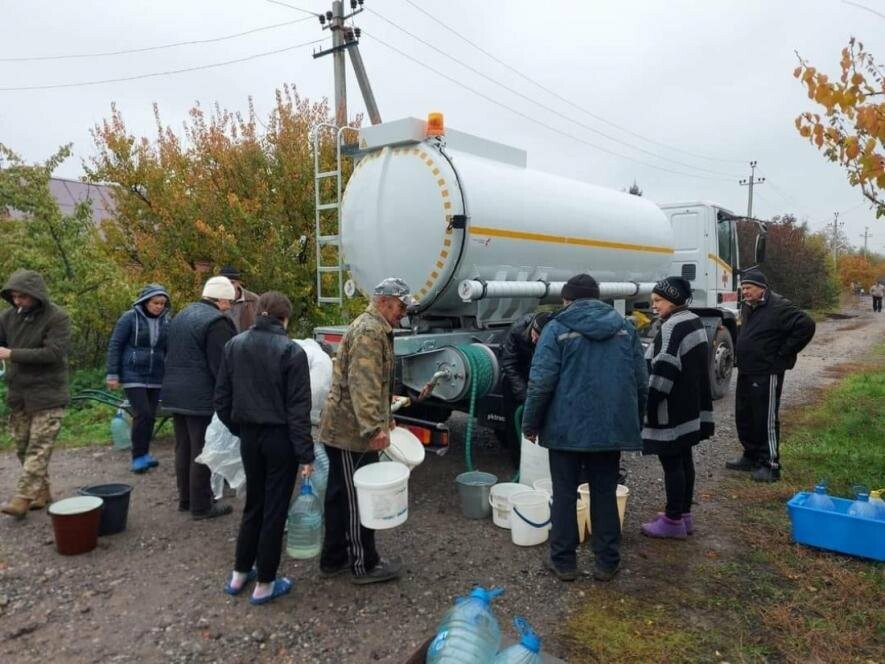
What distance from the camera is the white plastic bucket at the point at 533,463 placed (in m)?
4.59

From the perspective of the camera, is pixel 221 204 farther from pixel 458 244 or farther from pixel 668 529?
pixel 668 529

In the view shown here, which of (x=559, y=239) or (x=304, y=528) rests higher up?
(x=559, y=239)

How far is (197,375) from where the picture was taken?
4547 millimetres

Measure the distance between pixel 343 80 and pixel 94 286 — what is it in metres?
7.48

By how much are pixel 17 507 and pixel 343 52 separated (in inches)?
460

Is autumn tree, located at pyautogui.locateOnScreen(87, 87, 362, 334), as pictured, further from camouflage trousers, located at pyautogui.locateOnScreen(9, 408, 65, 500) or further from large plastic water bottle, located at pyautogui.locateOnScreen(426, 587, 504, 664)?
large plastic water bottle, located at pyautogui.locateOnScreen(426, 587, 504, 664)

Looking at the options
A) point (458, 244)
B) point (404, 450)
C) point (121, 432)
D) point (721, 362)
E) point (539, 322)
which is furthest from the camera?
point (721, 362)

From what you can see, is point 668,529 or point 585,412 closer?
point 585,412

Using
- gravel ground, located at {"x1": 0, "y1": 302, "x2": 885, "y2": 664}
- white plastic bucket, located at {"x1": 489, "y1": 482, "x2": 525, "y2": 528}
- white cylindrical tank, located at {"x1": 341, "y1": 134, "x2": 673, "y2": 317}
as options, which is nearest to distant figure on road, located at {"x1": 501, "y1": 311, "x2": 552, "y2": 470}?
white cylindrical tank, located at {"x1": 341, "y1": 134, "x2": 673, "y2": 317}

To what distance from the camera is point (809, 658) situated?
2887mm

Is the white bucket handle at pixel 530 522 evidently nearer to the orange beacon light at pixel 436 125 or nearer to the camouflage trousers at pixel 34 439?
the orange beacon light at pixel 436 125

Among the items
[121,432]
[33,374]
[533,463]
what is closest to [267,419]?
[533,463]

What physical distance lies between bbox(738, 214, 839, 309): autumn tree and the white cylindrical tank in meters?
25.4

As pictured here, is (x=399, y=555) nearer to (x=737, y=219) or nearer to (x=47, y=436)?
(x=47, y=436)
